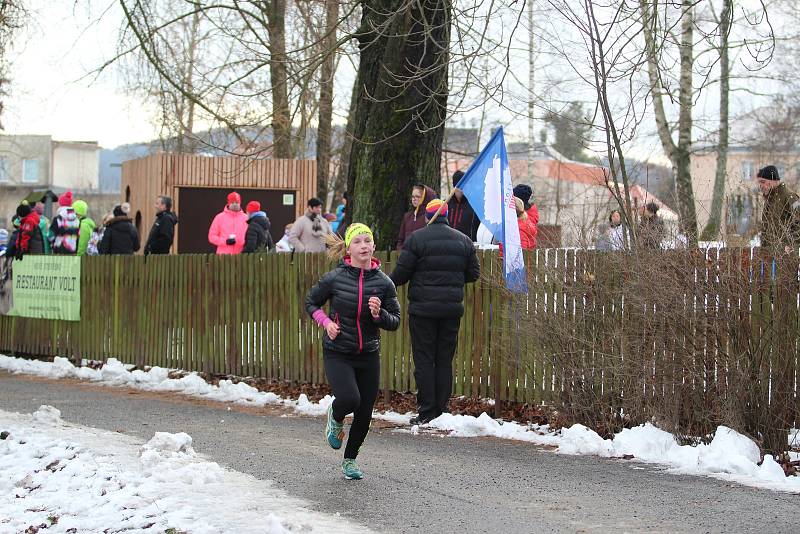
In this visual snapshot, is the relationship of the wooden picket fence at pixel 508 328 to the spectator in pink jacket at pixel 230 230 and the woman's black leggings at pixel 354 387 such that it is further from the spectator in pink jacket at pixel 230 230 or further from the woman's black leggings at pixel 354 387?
the woman's black leggings at pixel 354 387

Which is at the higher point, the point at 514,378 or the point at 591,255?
the point at 591,255

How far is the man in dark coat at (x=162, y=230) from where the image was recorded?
18.8 m

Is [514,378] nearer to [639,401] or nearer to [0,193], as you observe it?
[639,401]

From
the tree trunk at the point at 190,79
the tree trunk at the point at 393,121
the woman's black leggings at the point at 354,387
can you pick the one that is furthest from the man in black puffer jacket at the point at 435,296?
the tree trunk at the point at 190,79

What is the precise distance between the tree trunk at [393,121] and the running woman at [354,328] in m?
6.10

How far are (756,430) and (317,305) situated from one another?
3385mm

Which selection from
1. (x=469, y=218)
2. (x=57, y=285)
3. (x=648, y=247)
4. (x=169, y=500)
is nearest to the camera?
(x=169, y=500)

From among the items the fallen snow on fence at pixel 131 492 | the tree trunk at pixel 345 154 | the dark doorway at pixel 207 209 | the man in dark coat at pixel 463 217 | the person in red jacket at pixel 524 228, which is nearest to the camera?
the fallen snow on fence at pixel 131 492

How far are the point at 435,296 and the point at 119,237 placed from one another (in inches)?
354

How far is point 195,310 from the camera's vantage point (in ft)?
51.8

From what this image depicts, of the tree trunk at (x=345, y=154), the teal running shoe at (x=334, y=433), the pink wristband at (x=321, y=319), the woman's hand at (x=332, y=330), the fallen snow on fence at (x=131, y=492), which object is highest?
the tree trunk at (x=345, y=154)

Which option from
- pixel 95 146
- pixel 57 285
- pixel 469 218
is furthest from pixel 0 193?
pixel 469 218

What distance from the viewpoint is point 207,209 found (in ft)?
86.4

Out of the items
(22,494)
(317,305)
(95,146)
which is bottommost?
(22,494)
